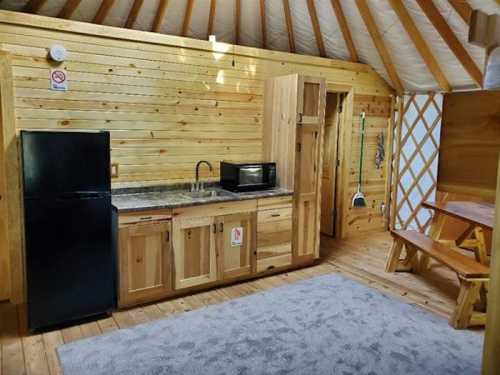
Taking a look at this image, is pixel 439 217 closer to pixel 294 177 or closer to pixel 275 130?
pixel 294 177

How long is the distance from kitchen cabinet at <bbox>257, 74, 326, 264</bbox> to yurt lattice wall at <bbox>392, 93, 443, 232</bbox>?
5.83ft

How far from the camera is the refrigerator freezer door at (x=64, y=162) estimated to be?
2.66m

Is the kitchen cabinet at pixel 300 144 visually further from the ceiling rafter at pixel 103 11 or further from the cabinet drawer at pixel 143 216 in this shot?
the ceiling rafter at pixel 103 11

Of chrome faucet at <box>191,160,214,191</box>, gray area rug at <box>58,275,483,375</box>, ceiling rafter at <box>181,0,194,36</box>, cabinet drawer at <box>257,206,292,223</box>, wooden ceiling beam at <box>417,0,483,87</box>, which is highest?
ceiling rafter at <box>181,0,194,36</box>

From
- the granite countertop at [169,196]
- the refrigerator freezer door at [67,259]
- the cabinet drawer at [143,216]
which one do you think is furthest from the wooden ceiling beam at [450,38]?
the refrigerator freezer door at [67,259]

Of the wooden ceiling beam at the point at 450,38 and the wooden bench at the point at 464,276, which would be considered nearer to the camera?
the wooden bench at the point at 464,276

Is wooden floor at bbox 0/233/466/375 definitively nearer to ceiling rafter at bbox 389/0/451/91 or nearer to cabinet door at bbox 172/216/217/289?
cabinet door at bbox 172/216/217/289

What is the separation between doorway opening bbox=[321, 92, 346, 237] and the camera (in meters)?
5.19

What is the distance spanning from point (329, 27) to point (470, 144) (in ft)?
6.95

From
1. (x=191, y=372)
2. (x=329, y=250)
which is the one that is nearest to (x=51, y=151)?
(x=191, y=372)

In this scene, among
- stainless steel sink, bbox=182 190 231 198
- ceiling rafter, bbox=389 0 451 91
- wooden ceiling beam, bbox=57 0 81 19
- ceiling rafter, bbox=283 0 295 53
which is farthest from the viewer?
ceiling rafter, bbox=283 0 295 53

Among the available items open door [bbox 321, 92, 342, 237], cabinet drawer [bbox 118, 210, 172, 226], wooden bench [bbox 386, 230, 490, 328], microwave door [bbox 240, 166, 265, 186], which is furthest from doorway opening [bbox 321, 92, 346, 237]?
cabinet drawer [bbox 118, 210, 172, 226]

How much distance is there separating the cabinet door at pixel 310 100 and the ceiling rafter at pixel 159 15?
1.51 metres

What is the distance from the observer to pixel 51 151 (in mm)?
2707
